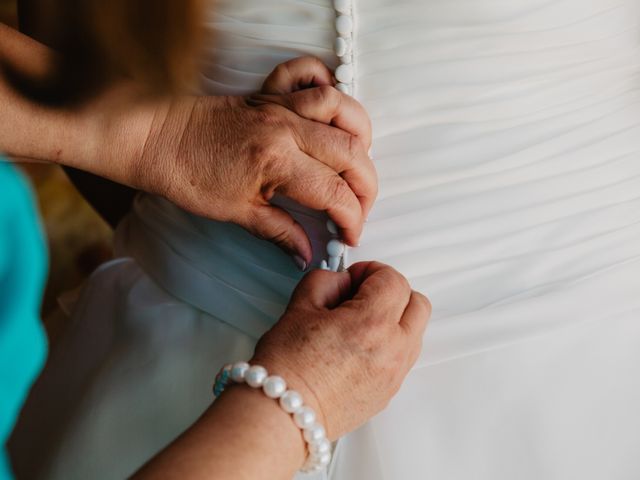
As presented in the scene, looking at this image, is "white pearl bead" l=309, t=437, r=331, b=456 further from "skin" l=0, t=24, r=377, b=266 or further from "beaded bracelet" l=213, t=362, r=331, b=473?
"skin" l=0, t=24, r=377, b=266

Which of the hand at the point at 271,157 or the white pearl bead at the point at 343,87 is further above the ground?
the white pearl bead at the point at 343,87

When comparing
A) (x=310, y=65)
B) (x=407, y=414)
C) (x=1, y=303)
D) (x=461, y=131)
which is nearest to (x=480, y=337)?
(x=407, y=414)

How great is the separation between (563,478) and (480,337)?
14cm

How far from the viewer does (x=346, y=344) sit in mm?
630

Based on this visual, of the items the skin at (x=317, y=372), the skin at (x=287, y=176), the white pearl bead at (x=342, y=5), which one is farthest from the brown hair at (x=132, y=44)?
the skin at (x=317, y=372)

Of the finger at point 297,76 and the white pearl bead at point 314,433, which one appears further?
the finger at point 297,76

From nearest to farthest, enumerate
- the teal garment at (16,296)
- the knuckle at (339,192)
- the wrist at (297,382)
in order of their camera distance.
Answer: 1. the teal garment at (16,296)
2. the wrist at (297,382)
3. the knuckle at (339,192)

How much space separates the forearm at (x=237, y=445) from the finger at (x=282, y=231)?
193 mm

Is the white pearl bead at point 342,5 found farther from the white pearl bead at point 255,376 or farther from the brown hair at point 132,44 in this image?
the white pearl bead at point 255,376

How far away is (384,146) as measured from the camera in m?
0.78

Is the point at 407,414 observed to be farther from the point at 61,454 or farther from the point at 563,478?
the point at 61,454

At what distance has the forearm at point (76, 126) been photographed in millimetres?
697

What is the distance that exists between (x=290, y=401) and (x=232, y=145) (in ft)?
0.84

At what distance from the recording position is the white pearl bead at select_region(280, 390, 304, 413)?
583mm
